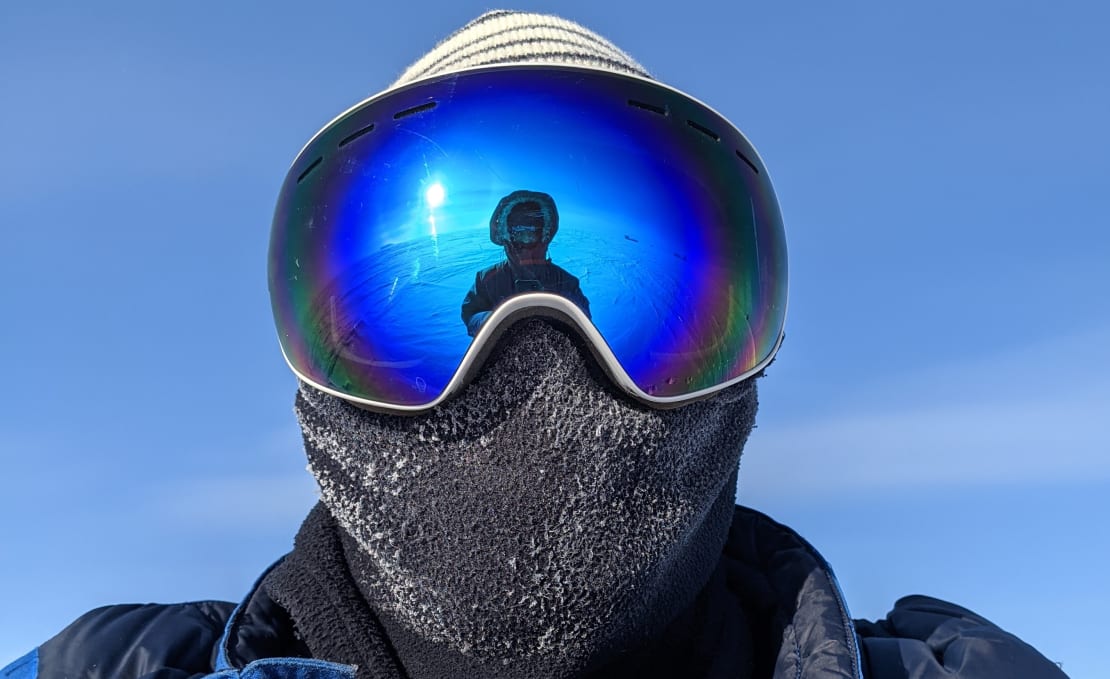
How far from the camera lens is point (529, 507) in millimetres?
1674

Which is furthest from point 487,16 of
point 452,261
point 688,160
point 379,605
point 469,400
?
point 379,605

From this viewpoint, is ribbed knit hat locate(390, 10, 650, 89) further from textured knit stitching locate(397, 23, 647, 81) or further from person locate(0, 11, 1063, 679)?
person locate(0, 11, 1063, 679)

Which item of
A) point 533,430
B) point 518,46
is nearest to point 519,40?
point 518,46

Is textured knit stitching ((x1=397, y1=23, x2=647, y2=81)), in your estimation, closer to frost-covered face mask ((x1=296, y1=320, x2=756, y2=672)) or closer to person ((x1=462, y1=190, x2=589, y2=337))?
person ((x1=462, y1=190, x2=589, y2=337))

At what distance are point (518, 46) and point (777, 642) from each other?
4.82 feet

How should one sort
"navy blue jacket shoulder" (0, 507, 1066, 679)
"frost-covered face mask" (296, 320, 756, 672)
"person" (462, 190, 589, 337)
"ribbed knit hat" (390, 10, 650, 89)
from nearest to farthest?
"frost-covered face mask" (296, 320, 756, 672) → "person" (462, 190, 589, 337) → "navy blue jacket shoulder" (0, 507, 1066, 679) → "ribbed knit hat" (390, 10, 650, 89)

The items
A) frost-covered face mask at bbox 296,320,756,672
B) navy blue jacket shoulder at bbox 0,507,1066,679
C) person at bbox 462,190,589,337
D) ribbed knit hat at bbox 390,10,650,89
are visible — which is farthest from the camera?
ribbed knit hat at bbox 390,10,650,89

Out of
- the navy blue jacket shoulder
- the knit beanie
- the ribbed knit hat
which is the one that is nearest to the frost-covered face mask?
the knit beanie

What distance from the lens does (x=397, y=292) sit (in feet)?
6.03

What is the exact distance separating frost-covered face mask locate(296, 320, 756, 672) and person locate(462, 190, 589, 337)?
7 centimetres

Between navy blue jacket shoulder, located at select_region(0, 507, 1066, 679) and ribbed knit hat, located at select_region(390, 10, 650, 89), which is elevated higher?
ribbed knit hat, located at select_region(390, 10, 650, 89)

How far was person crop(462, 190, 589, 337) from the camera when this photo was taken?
5.86 ft

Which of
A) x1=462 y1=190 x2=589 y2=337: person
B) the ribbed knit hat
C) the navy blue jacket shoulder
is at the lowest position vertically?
the navy blue jacket shoulder

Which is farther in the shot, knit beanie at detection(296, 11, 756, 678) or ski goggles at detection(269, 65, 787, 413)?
ski goggles at detection(269, 65, 787, 413)
